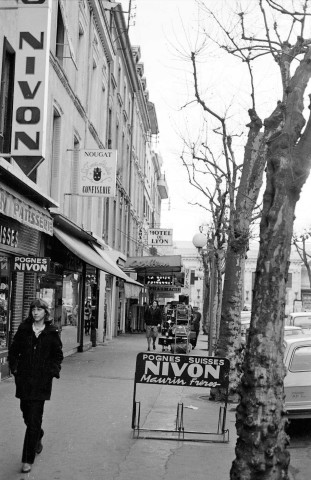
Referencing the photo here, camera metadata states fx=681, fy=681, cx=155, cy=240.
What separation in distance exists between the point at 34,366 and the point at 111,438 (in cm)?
214

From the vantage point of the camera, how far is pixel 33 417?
6.64 m

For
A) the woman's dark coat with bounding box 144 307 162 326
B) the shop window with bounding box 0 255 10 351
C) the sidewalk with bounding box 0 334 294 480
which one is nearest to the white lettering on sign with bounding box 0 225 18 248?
the shop window with bounding box 0 255 10 351

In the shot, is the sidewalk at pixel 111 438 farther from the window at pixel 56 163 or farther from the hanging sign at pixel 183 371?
the window at pixel 56 163

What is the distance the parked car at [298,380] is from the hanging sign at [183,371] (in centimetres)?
110

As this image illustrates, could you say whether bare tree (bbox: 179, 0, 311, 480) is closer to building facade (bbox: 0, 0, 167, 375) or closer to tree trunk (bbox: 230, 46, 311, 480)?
tree trunk (bbox: 230, 46, 311, 480)

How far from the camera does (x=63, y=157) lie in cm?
1852

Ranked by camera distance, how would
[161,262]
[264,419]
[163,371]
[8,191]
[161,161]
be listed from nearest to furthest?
[264,419] < [163,371] < [8,191] < [161,262] < [161,161]

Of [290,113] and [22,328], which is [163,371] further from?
[290,113]

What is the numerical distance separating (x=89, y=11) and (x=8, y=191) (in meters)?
12.7

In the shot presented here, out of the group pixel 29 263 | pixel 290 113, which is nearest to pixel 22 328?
pixel 290 113

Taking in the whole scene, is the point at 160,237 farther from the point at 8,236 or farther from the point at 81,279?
the point at 8,236

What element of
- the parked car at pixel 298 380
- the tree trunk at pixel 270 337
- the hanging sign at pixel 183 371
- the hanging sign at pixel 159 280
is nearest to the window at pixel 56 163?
the parked car at pixel 298 380

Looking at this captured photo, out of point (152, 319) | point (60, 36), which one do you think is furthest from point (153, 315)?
point (60, 36)

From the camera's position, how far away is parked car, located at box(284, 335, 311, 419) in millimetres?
9359
